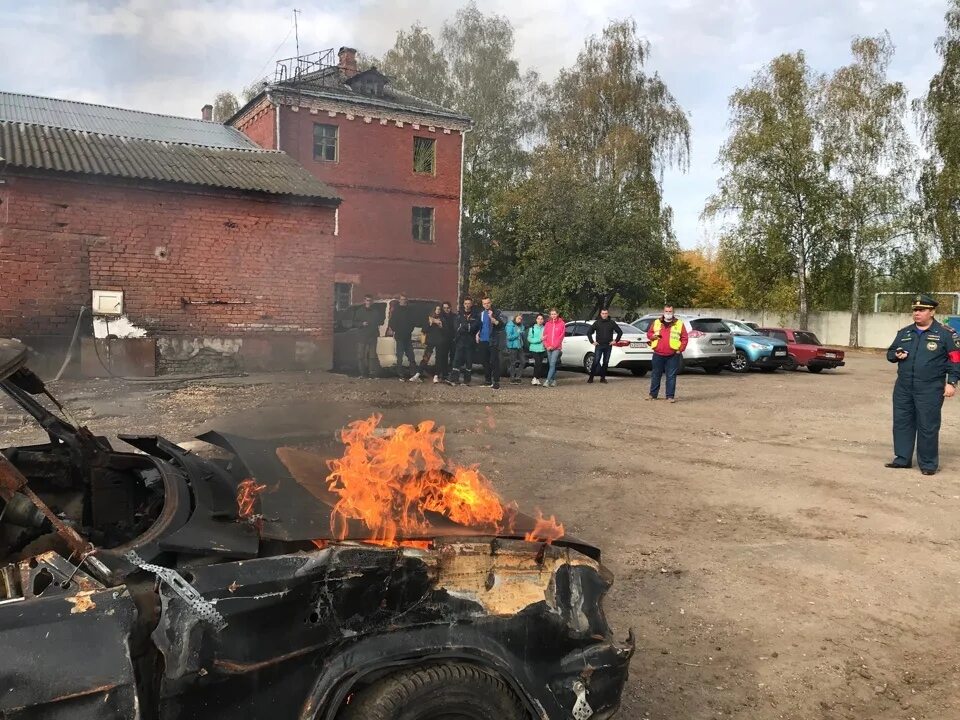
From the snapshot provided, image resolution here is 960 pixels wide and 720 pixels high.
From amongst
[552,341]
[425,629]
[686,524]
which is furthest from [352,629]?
[552,341]

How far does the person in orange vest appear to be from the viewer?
1187 centimetres

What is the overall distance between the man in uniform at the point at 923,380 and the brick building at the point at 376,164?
1994 cm

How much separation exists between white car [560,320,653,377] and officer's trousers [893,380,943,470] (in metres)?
8.44

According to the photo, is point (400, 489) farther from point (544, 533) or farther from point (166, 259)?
point (166, 259)

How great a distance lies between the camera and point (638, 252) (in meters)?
27.7

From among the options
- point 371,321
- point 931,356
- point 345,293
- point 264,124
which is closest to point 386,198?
point 345,293

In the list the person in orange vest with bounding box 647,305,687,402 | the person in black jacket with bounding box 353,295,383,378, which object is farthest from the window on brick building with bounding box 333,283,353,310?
the person in orange vest with bounding box 647,305,687,402

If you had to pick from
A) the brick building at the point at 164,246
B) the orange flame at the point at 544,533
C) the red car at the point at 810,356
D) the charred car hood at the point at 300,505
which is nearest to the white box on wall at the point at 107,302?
the brick building at the point at 164,246

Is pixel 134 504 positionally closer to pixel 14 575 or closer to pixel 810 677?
pixel 14 575

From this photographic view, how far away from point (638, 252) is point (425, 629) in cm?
2677

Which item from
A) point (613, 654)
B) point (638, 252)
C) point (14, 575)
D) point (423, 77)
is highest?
point (423, 77)

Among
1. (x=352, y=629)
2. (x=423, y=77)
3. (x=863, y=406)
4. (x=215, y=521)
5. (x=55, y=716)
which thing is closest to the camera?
(x=55, y=716)

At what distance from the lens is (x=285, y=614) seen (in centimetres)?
203

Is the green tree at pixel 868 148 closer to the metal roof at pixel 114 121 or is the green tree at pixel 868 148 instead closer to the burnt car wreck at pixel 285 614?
the metal roof at pixel 114 121
